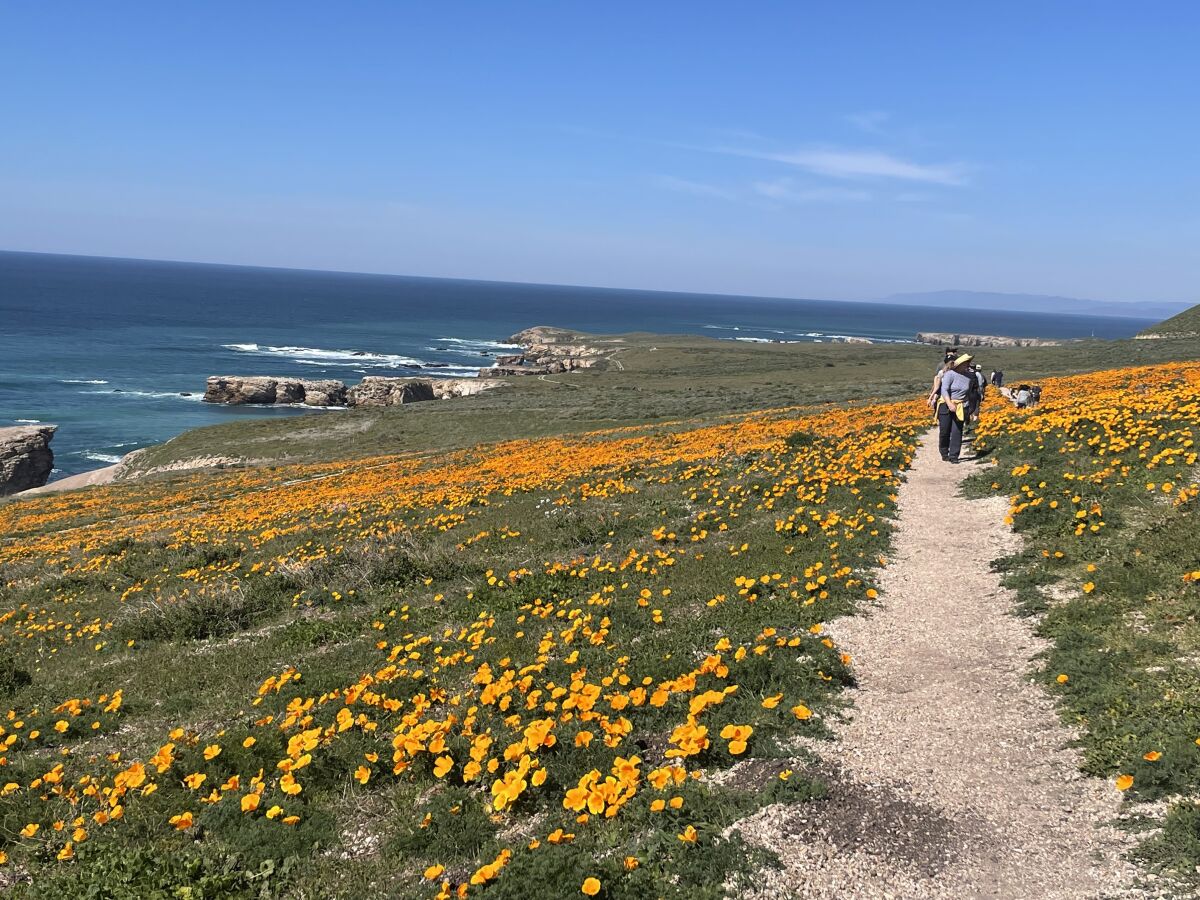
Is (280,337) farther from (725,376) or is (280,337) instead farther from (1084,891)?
(1084,891)

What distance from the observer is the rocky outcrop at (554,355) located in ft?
414

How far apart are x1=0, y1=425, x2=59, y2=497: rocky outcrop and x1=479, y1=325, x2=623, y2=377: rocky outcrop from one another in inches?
2734

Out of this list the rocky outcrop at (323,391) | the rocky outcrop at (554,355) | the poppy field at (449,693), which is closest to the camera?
the poppy field at (449,693)

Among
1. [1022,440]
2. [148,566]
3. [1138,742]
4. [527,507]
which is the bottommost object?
[148,566]

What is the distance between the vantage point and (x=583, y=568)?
40.0 ft

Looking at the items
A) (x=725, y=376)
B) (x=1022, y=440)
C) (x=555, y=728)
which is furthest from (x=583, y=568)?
(x=725, y=376)

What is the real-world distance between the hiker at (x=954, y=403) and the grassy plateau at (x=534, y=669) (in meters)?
1.39

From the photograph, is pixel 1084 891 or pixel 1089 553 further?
pixel 1089 553

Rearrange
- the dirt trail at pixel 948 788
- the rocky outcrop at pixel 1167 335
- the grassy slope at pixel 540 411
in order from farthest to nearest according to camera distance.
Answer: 1. the rocky outcrop at pixel 1167 335
2. the grassy slope at pixel 540 411
3. the dirt trail at pixel 948 788

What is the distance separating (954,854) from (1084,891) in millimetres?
803

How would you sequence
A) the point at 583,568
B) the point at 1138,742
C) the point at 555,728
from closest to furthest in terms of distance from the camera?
the point at 1138,742, the point at 555,728, the point at 583,568

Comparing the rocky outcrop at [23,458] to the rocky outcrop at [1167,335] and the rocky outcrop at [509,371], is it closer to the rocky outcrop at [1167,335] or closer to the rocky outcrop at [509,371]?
the rocky outcrop at [509,371]

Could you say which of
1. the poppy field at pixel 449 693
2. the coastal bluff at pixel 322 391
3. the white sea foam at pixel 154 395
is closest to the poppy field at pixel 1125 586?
the poppy field at pixel 449 693

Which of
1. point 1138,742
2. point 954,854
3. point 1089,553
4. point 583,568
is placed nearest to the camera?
point 954,854
